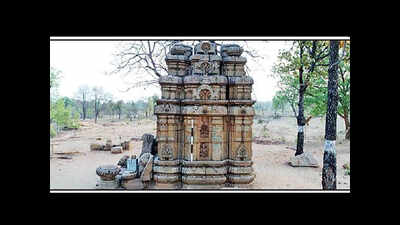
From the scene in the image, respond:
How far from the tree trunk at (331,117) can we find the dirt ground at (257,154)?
126 centimetres

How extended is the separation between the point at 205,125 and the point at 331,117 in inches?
86.6

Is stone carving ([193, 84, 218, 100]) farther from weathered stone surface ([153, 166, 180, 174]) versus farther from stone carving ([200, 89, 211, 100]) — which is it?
weathered stone surface ([153, 166, 180, 174])

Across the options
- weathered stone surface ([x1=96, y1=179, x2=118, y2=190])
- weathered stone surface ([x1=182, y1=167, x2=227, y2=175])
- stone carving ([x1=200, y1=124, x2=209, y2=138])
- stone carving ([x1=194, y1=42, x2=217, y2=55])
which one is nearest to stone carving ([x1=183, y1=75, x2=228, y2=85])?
stone carving ([x1=194, y1=42, x2=217, y2=55])

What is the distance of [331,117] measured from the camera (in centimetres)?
→ 470

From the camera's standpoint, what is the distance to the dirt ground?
20.7 ft

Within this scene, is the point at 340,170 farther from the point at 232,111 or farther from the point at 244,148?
the point at 232,111

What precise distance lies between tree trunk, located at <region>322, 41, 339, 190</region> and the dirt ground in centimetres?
126

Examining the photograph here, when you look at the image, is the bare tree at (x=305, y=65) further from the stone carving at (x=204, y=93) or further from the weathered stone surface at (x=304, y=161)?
the stone carving at (x=204, y=93)

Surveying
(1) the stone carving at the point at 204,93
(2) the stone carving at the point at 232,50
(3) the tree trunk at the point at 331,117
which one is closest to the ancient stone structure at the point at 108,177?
(1) the stone carving at the point at 204,93

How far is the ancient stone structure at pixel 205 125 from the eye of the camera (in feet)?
18.1

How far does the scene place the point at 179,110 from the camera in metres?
5.62

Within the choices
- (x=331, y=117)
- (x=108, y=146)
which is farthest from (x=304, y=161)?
(x=108, y=146)

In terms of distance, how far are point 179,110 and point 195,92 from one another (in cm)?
46
